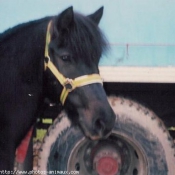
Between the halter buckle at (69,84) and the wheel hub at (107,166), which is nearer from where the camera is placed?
the halter buckle at (69,84)

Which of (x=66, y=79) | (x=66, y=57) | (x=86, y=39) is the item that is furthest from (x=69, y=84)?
(x=86, y=39)

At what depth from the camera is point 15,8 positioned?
16.6 feet

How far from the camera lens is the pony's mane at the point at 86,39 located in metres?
3.64

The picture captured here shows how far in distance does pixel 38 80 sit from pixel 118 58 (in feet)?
5.15

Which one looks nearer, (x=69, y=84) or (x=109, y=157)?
(x=69, y=84)

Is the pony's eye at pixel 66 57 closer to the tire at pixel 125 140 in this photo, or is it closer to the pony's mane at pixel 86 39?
the pony's mane at pixel 86 39

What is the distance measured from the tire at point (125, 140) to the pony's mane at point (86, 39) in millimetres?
1655

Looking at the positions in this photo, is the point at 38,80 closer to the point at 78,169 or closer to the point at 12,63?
the point at 12,63

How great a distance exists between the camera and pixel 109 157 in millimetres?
5422

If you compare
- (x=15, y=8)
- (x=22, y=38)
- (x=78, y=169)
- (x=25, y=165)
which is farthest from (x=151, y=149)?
(x=22, y=38)

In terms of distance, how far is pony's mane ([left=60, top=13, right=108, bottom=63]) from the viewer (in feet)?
11.9

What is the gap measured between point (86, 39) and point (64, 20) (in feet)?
0.59

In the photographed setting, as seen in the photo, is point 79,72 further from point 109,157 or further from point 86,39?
point 109,157

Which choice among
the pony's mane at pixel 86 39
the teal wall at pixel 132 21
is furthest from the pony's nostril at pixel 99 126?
the teal wall at pixel 132 21
